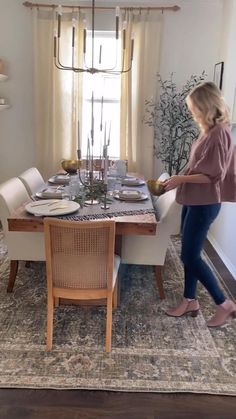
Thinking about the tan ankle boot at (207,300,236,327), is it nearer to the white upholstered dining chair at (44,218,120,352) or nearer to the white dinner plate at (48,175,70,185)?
the white upholstered dining chair at (44,218,120,352)

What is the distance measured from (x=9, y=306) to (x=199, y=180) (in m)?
1.59

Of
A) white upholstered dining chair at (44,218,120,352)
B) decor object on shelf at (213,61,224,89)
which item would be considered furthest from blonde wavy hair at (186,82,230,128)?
decor object on shelf at (213,61,224,89)

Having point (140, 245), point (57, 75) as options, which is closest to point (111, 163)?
point (57, 75)

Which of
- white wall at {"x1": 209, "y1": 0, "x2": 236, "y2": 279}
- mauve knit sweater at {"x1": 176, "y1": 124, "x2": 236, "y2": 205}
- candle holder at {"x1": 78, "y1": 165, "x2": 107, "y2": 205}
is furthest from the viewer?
white wall at {"x1": 209, "y1": 0, "x2": 236, "y2": 279}

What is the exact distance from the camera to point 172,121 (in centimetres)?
399

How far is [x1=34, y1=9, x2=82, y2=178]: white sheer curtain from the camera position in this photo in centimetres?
389

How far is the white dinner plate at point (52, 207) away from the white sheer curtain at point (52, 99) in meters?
1.79

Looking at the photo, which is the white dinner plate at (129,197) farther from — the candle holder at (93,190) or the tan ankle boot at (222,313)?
the tan ankle boot at (222,313)

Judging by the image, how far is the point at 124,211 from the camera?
7.81ft

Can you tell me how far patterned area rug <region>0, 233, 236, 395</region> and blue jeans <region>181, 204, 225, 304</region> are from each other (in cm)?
27

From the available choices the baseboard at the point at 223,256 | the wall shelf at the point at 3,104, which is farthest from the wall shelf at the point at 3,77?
the baseboard at the point at 223,256

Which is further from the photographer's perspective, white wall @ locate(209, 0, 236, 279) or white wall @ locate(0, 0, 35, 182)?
white wall @ locate(0, 0, 35, 182)

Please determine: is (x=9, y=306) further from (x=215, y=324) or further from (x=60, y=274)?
(x=215, y=324)

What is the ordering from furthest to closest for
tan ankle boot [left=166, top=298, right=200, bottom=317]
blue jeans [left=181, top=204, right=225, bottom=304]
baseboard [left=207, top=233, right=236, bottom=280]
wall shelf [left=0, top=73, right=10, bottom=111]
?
wall shelf [left=0, top=73, right=10, bottom=111] < baseboard [left=207, top=233, right=236, bottom=280] < tan ankle boot [left=166, top=298, right=200, bottom=317] < blue jeans [left=181, top=204, right=225, bottom=304]
